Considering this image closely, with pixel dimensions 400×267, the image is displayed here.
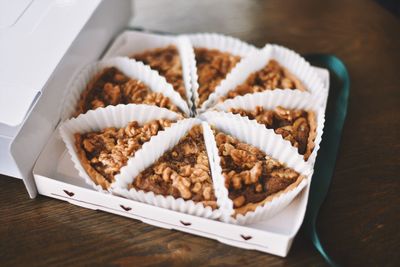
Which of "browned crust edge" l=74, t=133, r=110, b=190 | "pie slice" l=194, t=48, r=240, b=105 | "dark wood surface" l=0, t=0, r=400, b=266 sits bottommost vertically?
"dark wood surface" l=0, t=0, r=400, b=266

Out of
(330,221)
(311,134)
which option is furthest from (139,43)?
(330,221)

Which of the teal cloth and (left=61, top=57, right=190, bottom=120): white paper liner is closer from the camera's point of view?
the teal cloth

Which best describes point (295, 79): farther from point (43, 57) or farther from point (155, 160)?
point (43, 57)

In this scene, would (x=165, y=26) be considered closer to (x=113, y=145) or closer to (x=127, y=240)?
(x=113, y=145)

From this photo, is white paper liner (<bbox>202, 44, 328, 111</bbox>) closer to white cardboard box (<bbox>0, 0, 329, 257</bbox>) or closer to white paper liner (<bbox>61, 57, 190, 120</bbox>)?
white paper liner (<bbox>61, 57, 190, 120</bbox>)

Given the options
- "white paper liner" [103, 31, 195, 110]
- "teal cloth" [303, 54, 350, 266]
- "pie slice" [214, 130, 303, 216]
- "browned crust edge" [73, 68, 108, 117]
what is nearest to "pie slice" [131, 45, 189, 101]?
"white paper liner" [103, 31, 195, 110]

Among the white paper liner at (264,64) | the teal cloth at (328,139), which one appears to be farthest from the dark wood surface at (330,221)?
the white paper liner at (264,64)

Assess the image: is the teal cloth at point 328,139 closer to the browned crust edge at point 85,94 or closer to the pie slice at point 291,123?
the pie slice at point 291,123
